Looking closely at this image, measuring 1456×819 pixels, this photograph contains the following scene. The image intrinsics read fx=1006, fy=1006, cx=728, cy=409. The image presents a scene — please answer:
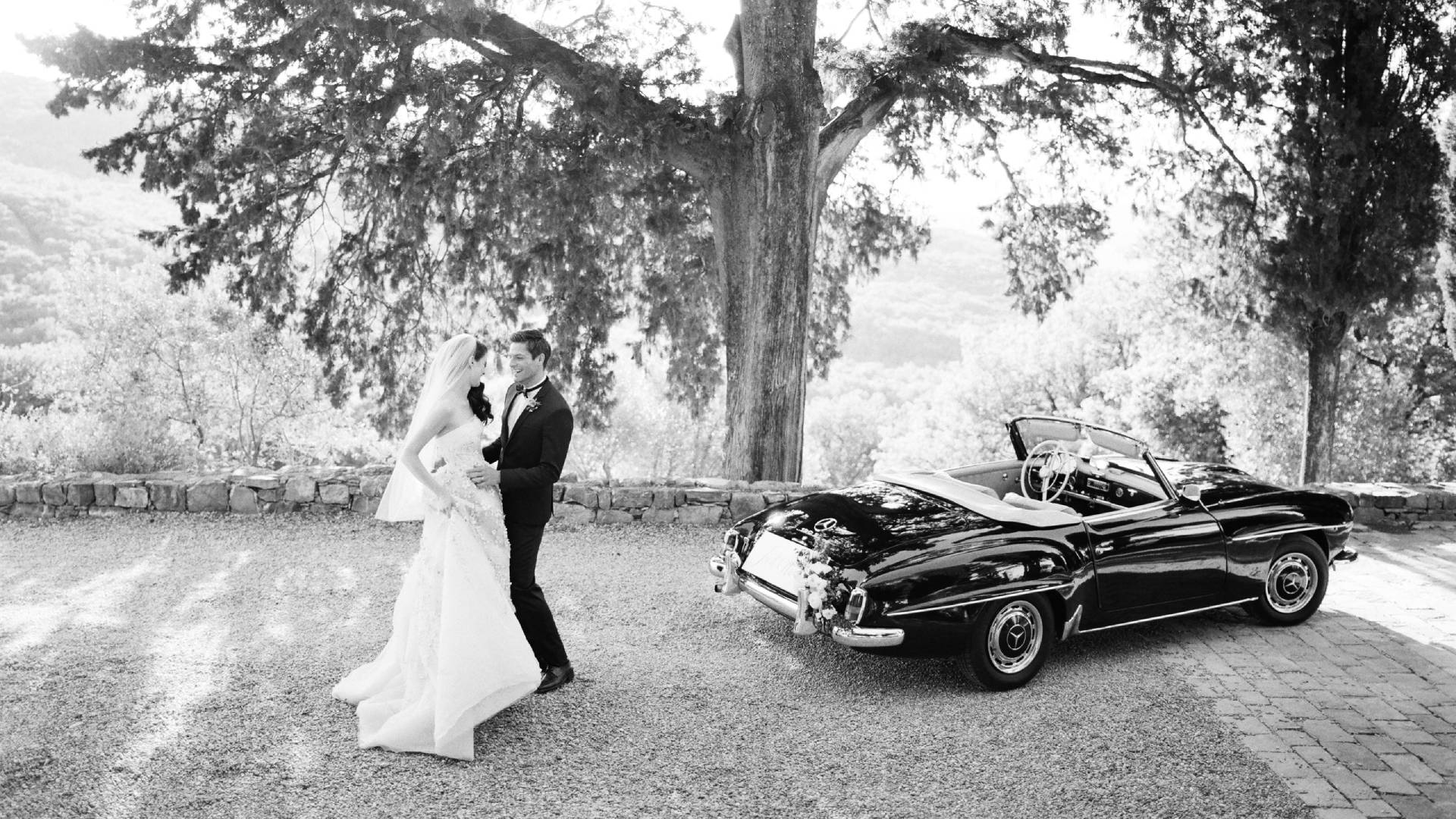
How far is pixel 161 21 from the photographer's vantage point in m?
9.38

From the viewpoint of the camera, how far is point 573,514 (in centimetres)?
966

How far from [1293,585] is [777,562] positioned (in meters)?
3.65

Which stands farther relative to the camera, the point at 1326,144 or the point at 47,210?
the point at 47,210

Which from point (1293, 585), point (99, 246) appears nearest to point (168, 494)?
point (1293, 585)

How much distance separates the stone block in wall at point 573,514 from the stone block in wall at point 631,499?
9.2 inches

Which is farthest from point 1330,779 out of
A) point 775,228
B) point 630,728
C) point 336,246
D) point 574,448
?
point 574,448

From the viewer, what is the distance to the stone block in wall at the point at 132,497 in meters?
9.55

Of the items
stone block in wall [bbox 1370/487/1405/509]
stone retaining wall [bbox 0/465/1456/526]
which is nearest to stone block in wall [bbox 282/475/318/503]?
stone retaining wall [bbox 0/465/1456/526]

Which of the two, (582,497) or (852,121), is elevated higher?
(852,121)

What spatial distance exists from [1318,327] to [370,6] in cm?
1071

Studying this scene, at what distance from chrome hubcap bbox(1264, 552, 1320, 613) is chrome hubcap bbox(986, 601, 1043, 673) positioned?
→ 2.21 meters

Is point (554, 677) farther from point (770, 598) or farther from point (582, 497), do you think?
point (582, 497)

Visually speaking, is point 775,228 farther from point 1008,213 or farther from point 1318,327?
point 1318,327

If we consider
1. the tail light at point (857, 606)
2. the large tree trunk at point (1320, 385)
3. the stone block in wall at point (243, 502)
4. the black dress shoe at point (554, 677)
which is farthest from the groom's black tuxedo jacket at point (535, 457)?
the large tree trunk at point (1320, 385)
